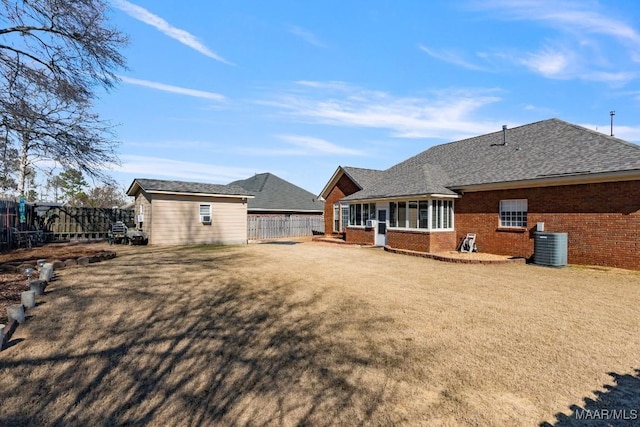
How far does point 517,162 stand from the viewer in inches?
634

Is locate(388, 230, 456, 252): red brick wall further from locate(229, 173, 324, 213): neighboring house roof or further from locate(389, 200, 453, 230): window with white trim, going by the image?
locate(229, 173, 324, 213): neighboring house roof

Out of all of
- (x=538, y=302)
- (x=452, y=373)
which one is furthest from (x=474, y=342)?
(x=538, y=302)

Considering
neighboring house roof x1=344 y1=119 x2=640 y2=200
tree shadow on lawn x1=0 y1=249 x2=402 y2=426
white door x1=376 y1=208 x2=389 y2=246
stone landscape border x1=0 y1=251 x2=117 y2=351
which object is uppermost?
neighboring house roof x1=344 y1=119 x2=640 y2=200

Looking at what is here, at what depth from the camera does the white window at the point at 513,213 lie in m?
14.7

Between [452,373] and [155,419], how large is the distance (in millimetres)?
3630

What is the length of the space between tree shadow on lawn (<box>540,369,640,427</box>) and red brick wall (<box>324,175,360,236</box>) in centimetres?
2086

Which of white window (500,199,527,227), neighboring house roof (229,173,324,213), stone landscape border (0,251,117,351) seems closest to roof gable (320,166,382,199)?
neighboring house roof (229,173,324,213)

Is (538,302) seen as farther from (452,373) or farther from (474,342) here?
(452,373)

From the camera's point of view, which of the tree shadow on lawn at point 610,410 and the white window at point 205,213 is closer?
the tree shadow on lawn at point 610,410

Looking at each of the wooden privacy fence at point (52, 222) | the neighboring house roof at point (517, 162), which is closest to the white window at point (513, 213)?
the neighboring house roof at point (517, 162)

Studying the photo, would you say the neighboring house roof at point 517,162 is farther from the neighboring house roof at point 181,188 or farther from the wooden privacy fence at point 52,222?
the wooden privacy fence at point 52,222

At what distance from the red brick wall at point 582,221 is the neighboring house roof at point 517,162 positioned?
1.63 ft

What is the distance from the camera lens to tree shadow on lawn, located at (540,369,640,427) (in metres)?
3.49

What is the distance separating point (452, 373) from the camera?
4484mm
